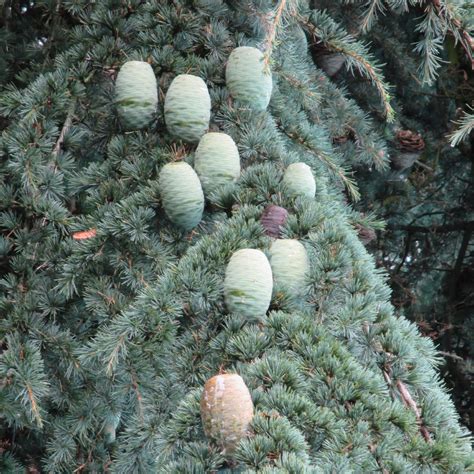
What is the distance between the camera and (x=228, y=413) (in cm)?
87

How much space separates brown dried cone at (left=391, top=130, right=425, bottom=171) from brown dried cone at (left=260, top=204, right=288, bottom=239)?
3.92ft

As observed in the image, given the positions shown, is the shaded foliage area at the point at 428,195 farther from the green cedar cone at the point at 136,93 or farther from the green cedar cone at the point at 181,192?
the green cedar cone at the point at 181,192

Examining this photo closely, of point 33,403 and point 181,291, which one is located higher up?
point 181,291

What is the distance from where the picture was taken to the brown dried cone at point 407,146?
2.27 m

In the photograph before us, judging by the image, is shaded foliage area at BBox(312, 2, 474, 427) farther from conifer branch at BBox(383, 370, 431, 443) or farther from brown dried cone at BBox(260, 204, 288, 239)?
conifer branch at BBox(383, 370, 431, 443)

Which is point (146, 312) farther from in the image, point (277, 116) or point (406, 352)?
point (277, 116)

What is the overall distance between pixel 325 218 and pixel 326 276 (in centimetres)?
11

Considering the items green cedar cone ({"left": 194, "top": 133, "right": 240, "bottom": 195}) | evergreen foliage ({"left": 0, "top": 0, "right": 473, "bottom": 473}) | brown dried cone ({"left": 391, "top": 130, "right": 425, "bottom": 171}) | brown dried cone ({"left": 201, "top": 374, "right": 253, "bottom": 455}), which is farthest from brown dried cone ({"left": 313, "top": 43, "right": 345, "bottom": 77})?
brown dried cone ({"left": 201, "top": 374, "right": 253, "bottom": 455})

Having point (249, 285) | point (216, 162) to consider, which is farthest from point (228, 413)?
point (216, 162)

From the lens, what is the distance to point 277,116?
153 cm

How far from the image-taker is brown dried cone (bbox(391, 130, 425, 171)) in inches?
89.4

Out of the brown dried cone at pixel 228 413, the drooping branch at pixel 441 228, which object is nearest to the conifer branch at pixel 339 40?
the brown dried cone at pixel 228 413

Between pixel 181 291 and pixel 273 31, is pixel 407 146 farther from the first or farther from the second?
pixel 181 291

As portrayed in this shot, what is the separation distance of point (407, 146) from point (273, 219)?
122 centimetres
